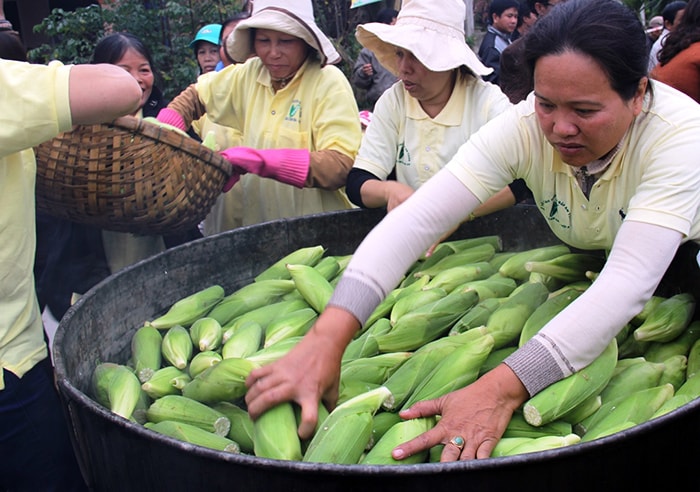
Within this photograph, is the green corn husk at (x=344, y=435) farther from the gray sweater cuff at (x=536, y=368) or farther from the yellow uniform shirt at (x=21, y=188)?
the yellow uniform shirt at (x=21, y=188)

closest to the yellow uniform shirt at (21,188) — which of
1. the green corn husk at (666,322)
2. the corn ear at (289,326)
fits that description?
the corn ear at (289,326)

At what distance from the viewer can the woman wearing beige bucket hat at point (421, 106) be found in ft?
8.05

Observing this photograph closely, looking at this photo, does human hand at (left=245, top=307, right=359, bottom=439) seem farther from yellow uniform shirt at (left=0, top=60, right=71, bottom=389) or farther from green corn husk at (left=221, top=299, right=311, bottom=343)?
yellow uniform shirt at (left=0, top=60, right=71, bottom=389)

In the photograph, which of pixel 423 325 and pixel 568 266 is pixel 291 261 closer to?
pixel 423 325

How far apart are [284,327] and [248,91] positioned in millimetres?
1442

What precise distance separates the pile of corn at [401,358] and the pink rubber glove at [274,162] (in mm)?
420

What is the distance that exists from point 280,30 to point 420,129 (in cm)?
69

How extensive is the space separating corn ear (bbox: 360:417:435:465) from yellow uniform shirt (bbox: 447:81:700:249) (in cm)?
58

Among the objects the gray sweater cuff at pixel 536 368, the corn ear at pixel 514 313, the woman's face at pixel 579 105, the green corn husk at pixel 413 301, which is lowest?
the green corn husk at pixel 413 301

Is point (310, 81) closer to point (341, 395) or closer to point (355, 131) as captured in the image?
point (355, 131)

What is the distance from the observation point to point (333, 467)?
1148mm

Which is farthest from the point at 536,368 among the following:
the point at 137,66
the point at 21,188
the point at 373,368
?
the point at 137,66

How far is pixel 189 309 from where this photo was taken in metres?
2.16

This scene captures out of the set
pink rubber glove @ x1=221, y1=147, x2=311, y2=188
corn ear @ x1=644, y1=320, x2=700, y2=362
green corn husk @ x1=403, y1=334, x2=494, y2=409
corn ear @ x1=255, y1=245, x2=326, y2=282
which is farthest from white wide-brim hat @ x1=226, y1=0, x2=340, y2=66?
corn ear @ x1=644, y1=320, x2=700, y2=362
